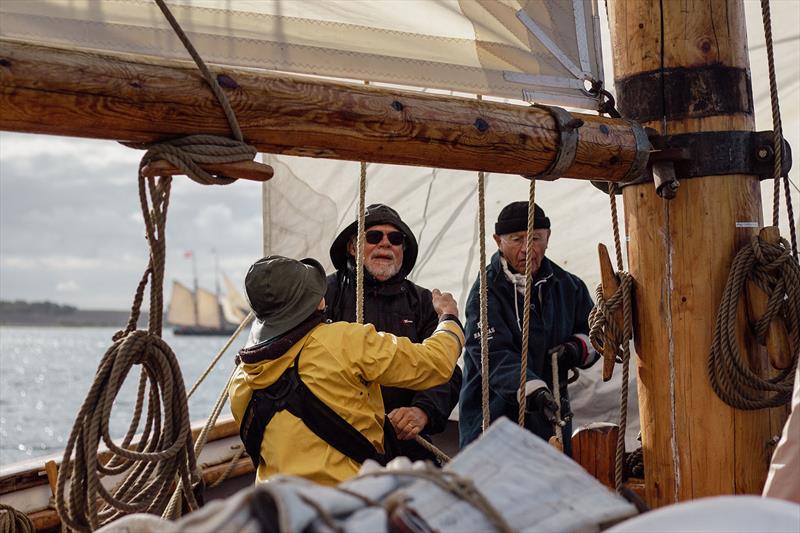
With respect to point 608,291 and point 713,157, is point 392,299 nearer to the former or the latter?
point 608,291

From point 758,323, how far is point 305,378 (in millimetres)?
1096

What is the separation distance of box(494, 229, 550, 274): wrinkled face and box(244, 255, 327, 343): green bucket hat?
1323mm

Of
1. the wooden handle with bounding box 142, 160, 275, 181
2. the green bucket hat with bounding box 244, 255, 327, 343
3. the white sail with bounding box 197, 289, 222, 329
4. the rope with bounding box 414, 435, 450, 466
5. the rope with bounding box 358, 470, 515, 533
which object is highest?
the white sail with bounding box 197, 289, 222, 329

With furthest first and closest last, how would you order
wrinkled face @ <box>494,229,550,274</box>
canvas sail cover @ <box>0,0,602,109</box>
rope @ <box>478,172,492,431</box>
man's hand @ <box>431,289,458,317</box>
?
wrinkled face @ <box>494,229,550,274</box> < rope @ <box>478,172,492,431</box> < man's hand @ <box>431,289,458,317</box> < canvas sail cover @ <box>0,0,602,109</box>

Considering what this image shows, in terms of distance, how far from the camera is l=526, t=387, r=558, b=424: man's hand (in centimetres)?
334

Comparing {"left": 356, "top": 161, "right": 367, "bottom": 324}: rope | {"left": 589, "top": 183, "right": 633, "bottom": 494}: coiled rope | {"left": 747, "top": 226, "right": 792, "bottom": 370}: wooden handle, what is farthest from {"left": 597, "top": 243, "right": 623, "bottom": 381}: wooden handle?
{"left": 356, "top": 161, "right": 367, "bottom": 324}: rope

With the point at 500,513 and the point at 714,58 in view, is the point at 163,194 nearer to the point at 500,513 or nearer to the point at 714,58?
the point at 500,513

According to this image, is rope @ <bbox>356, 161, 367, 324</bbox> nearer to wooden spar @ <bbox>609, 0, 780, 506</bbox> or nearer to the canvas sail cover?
the canvas sail cover

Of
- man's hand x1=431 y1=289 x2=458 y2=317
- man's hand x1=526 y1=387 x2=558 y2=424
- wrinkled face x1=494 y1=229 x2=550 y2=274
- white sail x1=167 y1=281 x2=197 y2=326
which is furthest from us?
white sail x1=167 y1=281 x2=197 y2=326

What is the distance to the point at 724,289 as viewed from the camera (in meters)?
2.26

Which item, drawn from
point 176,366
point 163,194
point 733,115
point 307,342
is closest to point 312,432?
point 307,342

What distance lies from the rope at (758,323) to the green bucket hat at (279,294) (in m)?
0.99

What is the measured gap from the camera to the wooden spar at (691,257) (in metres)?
2.26

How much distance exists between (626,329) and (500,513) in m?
1.17
